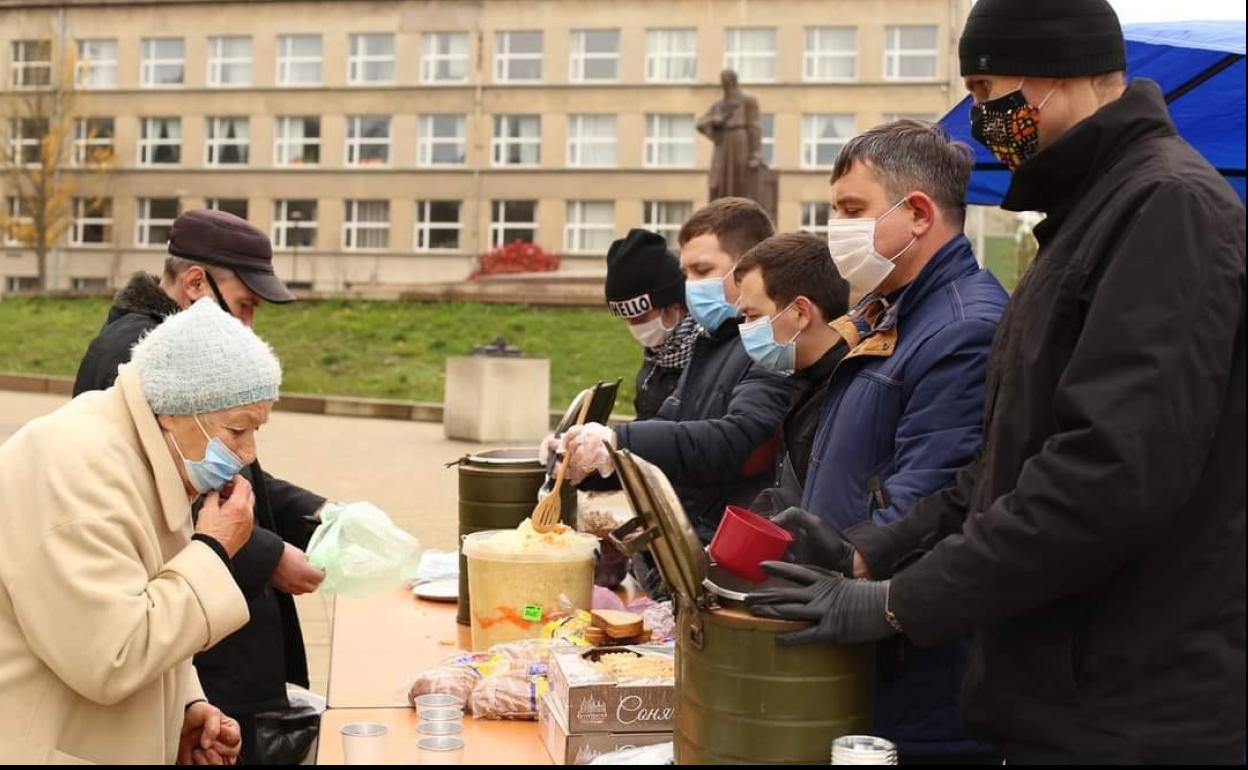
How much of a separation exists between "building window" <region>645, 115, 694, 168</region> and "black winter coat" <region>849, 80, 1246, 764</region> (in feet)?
135

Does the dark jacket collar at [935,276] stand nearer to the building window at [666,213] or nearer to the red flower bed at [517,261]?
the red flower bed at [517,261]

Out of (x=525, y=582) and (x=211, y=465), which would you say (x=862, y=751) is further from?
(x=525, y=582)

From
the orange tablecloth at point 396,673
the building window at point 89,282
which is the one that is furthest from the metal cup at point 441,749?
the building window at point 89,282

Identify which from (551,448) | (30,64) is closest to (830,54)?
(30,64)

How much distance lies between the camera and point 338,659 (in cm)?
352

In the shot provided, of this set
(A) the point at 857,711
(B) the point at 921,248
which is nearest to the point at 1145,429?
(A) the point at 857,711

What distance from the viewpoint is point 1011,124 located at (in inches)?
90.1

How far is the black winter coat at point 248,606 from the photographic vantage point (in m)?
3.41

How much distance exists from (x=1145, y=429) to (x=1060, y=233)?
394 mm

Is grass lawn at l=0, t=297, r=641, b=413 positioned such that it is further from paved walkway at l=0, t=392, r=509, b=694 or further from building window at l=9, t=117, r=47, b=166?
building window at l=9, t=117, r=47, b=166

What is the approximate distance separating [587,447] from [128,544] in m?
1.31

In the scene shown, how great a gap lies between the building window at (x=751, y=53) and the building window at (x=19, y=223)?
21.5 meters

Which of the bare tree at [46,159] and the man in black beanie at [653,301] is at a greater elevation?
the bare tree at [46,159]

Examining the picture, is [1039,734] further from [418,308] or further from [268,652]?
[418,308]
